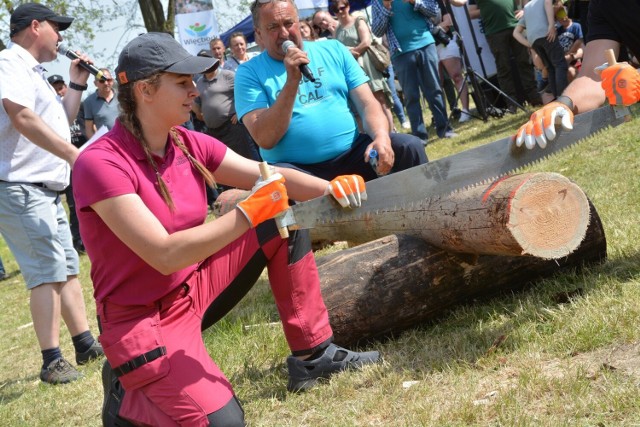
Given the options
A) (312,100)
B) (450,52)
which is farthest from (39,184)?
(450,52)

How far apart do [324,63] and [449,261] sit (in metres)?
1.75

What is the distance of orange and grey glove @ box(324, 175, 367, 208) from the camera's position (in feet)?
11.2

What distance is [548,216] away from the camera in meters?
3.56

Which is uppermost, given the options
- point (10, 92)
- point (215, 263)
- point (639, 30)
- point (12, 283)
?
point (10, 92)

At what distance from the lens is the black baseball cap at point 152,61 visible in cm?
315

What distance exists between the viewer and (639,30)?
4.07m

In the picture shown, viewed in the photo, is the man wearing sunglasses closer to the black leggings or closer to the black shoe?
the black shoe

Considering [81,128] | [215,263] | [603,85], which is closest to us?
[215,263]

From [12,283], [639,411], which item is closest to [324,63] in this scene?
[639,411]

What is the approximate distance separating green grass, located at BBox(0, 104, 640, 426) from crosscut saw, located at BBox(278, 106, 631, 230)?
0.70m

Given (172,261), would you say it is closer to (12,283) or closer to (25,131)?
(25,131)

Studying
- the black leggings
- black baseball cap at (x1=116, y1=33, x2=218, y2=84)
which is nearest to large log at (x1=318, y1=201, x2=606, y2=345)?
the black leggings

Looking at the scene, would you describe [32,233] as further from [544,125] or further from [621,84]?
[621,84]

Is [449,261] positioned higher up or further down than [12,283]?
higher up
